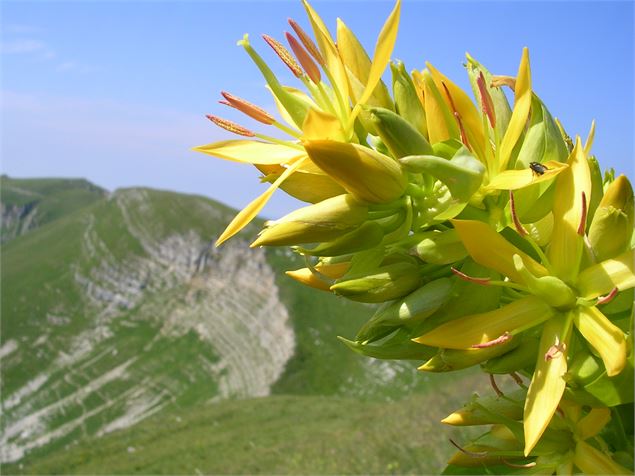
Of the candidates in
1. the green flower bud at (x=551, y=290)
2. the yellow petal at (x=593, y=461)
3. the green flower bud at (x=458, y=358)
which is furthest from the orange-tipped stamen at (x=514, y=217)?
the yellow petal at (x=593, y=461)

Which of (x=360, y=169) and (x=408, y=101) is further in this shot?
(x=408, y=101)

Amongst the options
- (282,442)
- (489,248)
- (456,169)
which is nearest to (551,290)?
(489,248)

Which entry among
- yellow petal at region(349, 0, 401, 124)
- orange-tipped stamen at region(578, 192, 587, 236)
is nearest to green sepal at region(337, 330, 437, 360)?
orange-tipped stamen at region(578, 192, 587, 236)

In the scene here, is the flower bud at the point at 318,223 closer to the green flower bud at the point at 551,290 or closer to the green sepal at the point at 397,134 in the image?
the green sepal at the point at 397,134

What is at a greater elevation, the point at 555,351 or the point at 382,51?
the point at 382,51

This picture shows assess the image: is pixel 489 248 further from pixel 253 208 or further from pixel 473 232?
pixel 253 208

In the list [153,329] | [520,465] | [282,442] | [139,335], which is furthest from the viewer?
[153,329]

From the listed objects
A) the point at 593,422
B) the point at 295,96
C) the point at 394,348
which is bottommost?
the point at 593,422

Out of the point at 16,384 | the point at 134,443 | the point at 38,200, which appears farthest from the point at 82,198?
the point at 134,443
